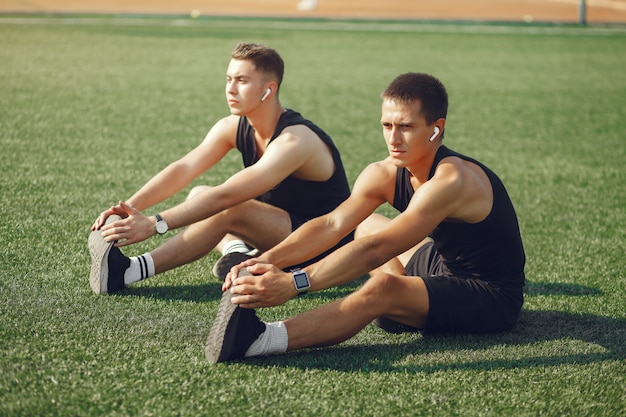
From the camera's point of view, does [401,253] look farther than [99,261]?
No

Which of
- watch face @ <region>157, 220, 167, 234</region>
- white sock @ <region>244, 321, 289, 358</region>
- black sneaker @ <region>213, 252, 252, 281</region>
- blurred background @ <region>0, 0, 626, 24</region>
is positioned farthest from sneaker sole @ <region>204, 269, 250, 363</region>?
blurred background @ <region>0, 0, 626, 24</region>

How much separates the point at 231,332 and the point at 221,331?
2.1 inches

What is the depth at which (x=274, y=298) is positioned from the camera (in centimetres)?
417

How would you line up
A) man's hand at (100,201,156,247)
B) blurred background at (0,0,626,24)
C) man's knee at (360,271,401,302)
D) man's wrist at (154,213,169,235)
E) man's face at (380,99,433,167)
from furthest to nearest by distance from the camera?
blurred background at (0,0,626,24) < man's wrist at (154,213,169,235) < man's hand at (100,201,156,247) < man's face at (380,99,433,167) < man's knee at (360,271,401,302)

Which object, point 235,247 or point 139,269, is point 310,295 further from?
→ point 139,269

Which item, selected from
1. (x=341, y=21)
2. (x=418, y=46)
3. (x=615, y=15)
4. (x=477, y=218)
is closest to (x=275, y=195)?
(x=477, y=218)

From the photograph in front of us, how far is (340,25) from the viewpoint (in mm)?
22578

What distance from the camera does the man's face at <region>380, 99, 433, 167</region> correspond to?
→ 4520 millimetres

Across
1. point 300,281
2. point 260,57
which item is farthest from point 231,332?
point 260,57

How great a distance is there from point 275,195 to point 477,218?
169cm

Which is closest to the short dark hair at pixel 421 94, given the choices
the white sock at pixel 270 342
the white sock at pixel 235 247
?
the white sock at pixel 270 342

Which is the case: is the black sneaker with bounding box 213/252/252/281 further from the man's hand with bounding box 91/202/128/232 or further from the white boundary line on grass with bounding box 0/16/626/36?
the white boundary line on grass with bounding box 0/16/626/36

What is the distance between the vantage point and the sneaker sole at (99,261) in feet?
16.7

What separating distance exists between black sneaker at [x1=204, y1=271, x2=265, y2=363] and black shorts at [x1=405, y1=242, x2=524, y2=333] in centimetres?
102
